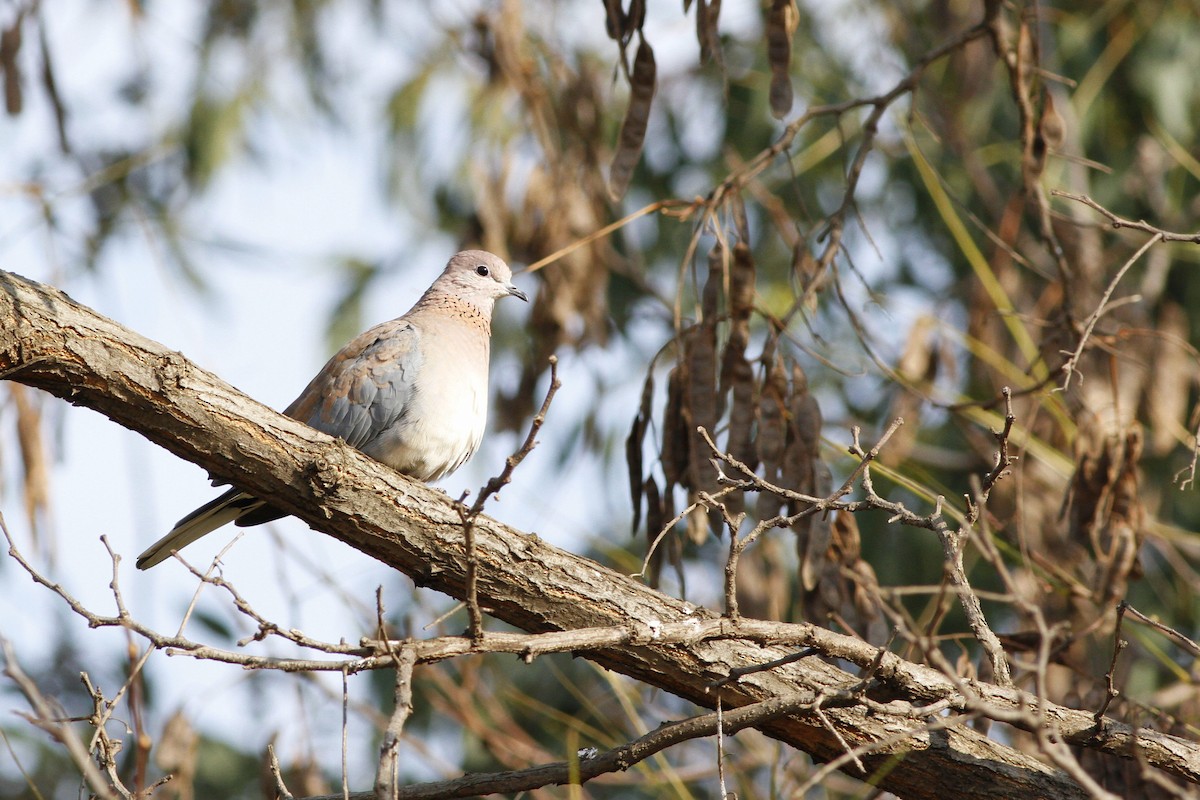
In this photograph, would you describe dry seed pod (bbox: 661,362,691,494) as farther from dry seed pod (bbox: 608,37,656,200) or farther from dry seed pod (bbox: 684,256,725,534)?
dry seed pod (bbox: 608,37,656,200)

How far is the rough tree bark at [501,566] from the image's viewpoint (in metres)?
2.39

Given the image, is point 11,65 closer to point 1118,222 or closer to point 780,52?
point 780,52

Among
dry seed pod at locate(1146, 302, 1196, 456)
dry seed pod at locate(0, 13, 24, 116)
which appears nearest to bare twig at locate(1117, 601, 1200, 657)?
dry seed pod at locate(1146, 302, 1196, 456)

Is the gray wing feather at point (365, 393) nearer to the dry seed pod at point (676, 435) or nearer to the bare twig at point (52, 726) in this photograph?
the dry seed pod at point (676, 435)

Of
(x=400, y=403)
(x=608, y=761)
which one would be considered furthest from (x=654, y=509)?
(x=608, y=761)

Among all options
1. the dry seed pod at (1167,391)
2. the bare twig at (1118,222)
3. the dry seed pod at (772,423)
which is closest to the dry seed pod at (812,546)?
the dry seed pod at (772,423)

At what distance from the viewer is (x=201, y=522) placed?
3305mm

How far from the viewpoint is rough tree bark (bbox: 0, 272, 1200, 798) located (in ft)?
7.85

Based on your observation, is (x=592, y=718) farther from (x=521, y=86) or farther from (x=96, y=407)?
(x=96, y=407)

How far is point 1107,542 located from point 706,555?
2899mm

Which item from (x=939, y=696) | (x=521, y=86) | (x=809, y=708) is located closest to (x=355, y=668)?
(x=809, y=708)

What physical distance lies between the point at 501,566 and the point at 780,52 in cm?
168

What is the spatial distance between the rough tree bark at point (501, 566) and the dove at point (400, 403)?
81cm

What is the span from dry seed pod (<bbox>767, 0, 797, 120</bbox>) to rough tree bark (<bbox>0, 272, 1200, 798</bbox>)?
1.44 meters
